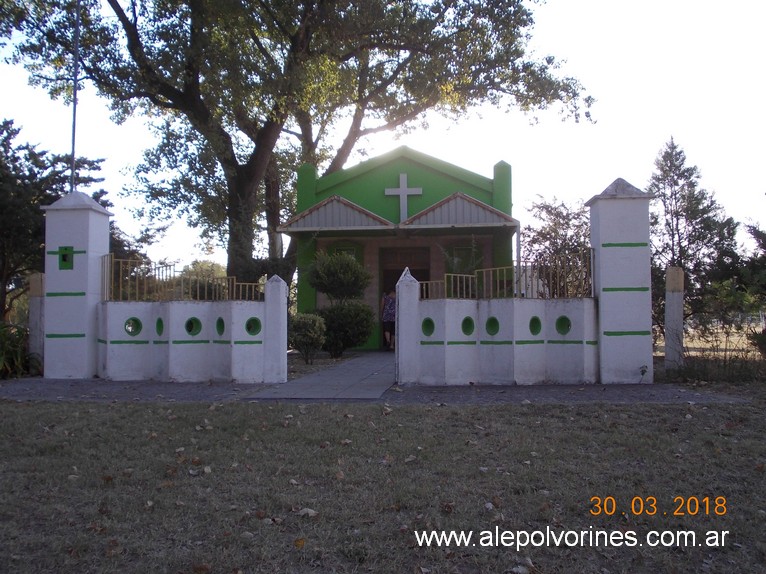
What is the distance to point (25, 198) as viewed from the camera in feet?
73.9

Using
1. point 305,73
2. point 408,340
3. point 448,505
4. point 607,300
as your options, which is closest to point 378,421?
point 448,505

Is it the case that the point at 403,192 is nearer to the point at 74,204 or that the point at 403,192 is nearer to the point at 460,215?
the point at 460,215

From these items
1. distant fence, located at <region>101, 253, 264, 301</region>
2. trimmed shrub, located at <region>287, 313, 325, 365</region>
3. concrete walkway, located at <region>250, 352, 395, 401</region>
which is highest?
distant fence, located at <region>101, 253, 264, 301</region>

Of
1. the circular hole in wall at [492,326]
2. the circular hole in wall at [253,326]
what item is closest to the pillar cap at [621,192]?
the circular hole in wall at [492,326]

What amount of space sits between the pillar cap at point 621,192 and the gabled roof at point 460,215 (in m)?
6.85

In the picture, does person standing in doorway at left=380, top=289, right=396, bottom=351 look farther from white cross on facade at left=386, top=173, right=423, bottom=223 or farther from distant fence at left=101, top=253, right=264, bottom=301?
distant fence at left=101, top=253, right=264, bottom=301

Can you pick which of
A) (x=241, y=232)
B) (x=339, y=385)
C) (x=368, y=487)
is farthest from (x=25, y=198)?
(x=368, y=487)

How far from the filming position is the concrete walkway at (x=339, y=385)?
9320 millimetres

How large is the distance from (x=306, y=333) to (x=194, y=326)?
3456 mm

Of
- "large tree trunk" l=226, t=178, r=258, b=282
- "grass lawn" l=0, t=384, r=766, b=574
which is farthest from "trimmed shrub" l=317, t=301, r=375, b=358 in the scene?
"grass lawn" l=0, t=384, r=766, b=574

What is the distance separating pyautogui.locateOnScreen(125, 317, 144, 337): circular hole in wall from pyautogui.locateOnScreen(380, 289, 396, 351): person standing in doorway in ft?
23.9

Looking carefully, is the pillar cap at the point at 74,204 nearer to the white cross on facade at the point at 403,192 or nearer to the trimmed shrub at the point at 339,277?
the trimmed shrub at the point at 339,277

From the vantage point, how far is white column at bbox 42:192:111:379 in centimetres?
1184

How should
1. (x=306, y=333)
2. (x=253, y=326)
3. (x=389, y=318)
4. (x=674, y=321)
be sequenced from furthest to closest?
(x=389, y=318) → (x=306, y=333) → (x=674, y=321) → (x=253, y=326)
